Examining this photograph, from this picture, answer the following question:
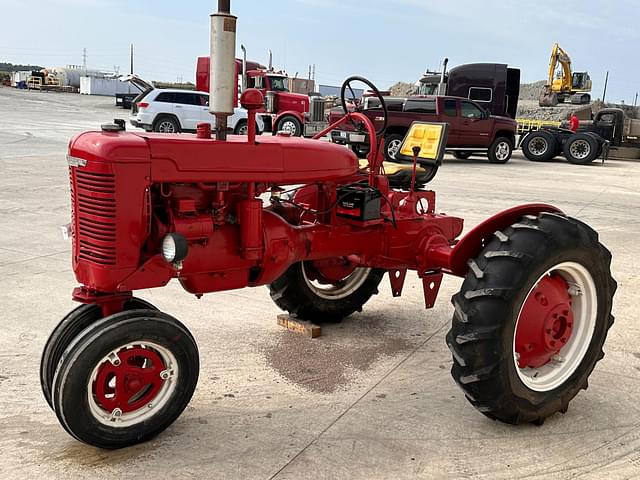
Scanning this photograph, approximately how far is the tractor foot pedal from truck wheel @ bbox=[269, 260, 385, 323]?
5 cm

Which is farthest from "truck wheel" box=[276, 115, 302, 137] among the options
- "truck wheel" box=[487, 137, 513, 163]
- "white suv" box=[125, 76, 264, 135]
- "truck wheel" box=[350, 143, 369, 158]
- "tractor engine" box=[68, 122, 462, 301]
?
"tractor engine" box=[68, 122, 462, 301]

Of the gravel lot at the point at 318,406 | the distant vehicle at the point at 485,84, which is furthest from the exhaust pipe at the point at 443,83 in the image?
the gravel lot at the point at 318,406

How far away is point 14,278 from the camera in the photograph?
5387 millimetres

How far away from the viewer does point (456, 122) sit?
57.6ft

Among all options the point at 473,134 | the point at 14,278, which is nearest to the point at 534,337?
the point at 14,278

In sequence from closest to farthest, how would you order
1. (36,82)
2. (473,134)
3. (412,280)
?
(412,280) < (473,134) < (36,82)

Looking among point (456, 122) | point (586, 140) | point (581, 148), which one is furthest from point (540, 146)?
point (456, 122)

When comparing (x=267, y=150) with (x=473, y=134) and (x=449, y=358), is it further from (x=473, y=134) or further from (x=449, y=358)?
(x=473, y=134)

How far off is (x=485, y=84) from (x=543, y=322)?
19.5 metres

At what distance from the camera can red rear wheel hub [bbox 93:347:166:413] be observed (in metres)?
2.86

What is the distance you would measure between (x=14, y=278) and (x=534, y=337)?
4107 mm

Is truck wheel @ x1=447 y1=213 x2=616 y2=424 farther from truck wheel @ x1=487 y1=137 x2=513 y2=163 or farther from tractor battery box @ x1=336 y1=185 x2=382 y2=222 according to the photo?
truck wheel @ x1=487 y1=137 x2=513 y2=163

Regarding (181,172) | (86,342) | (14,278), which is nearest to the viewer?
(86,342)

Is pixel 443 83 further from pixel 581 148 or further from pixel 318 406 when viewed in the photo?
pixel 318 406
